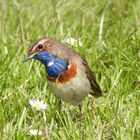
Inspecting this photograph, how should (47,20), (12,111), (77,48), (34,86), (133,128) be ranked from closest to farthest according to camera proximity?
(133,128), (12,111), (34,86), (77,48), (47,20)

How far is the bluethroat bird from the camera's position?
19.7 feet

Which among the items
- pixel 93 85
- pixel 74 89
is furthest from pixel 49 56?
pixel 93 85

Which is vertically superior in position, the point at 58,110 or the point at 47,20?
the point at 47,20

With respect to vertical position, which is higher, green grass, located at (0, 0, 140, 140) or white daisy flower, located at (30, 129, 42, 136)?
green grass, located at (0, 0, 140, 140)

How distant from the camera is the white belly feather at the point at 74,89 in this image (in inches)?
236

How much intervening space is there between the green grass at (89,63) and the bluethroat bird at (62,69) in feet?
0.78

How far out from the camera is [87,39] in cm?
771

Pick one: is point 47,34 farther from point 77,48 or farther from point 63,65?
point 63,65

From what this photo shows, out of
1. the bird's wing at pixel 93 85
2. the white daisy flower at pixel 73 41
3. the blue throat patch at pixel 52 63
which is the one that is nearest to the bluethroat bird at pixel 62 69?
the blue throat patch at pixel 52 63

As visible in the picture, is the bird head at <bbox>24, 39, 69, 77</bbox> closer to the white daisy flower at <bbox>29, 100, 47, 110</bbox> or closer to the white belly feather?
the white belly feather

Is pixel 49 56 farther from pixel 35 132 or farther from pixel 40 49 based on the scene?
pixel 35 132

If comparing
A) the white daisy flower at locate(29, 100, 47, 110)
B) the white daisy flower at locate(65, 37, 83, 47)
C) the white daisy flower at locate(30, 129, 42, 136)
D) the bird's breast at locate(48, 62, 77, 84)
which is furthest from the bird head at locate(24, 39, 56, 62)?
the white daisy flower at locate(65, 37, 83, 47)

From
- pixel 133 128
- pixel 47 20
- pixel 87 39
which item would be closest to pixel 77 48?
pixel 87 39

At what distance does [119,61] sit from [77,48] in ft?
1.67
